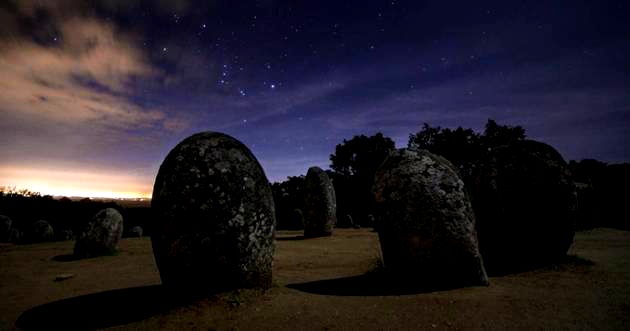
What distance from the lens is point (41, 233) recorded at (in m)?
17.9

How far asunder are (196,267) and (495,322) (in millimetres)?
4116

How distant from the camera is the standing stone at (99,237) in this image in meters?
10.7

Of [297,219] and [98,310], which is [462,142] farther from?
[98,310]

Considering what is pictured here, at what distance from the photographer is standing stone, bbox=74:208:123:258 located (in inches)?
420

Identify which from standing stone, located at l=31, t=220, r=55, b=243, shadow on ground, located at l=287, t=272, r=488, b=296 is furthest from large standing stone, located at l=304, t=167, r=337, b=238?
standing stone, located at l=31, t=220, r=55, b=243

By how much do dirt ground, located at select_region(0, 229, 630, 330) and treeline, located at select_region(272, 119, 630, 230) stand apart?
3509 mm

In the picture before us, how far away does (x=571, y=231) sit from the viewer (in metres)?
7.49

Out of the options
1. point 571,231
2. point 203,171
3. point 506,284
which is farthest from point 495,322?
point 571,231

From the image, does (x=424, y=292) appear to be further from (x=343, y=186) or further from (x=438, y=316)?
(x=343, y=186)

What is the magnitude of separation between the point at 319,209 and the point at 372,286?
422 inches

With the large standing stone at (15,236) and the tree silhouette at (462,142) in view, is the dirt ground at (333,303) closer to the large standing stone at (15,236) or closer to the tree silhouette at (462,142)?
the large standing stone at (15,236)

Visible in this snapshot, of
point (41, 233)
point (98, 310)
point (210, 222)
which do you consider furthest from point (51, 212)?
point (210, 222)

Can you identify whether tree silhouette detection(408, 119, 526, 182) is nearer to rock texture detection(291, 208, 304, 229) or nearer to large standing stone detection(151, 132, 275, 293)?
rock texture detection(291, 208, 304, 229)

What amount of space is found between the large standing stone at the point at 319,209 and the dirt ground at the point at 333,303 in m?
8.81
